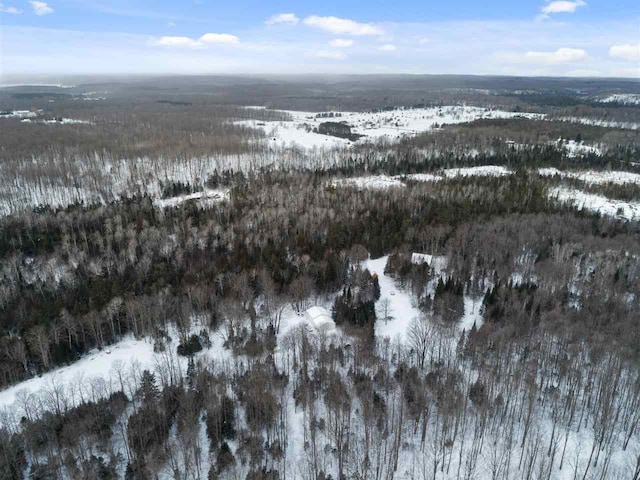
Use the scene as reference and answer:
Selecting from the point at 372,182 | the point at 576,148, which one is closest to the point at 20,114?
the point at 372,182

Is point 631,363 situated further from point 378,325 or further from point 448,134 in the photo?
point 448,134

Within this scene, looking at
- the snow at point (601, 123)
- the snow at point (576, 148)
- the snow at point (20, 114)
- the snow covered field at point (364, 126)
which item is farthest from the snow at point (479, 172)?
the snow at point (20, 114)

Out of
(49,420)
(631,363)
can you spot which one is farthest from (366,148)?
(49,420)

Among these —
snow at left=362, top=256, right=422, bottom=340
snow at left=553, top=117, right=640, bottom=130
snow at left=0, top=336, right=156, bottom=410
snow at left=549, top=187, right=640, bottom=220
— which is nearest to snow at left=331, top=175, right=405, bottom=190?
snow at left=549, top=187, right=640, bottom=220

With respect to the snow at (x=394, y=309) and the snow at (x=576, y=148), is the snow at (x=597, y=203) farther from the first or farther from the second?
the snow at (x=394, y=309)

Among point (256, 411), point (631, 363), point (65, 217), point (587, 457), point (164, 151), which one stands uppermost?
point (164, 151)

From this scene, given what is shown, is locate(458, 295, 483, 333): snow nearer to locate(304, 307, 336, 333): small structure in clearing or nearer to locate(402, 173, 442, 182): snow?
locate(304, 307, 336, 333): small structure in clearing
